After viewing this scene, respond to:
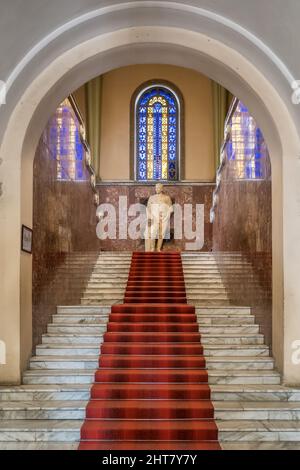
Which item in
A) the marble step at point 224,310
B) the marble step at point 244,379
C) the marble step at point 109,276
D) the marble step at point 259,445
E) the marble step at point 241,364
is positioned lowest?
the marble step at point 259,445

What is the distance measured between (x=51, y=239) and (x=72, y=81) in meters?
2.36

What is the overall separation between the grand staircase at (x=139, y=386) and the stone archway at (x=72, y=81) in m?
0.36

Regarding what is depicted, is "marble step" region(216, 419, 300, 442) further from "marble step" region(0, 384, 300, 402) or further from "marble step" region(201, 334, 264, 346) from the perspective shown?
"marble step" region(201, 334, 264, 346)

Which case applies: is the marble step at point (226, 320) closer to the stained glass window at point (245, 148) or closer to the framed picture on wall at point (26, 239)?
the stained glass window at point (245, 148)

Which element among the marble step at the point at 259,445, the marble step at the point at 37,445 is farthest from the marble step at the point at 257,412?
the marble step at the point at 37,445

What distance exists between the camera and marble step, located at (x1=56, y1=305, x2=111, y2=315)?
801 centimetres

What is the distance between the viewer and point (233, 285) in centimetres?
901

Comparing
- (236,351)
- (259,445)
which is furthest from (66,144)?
(259,445)

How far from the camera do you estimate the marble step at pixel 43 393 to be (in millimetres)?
5668

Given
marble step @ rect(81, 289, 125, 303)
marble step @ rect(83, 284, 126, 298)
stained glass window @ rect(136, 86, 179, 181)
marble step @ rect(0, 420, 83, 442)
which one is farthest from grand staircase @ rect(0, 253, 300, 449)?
stained glass window @ rect(136, 86, 179, 181)

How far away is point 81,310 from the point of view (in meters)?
8.07
